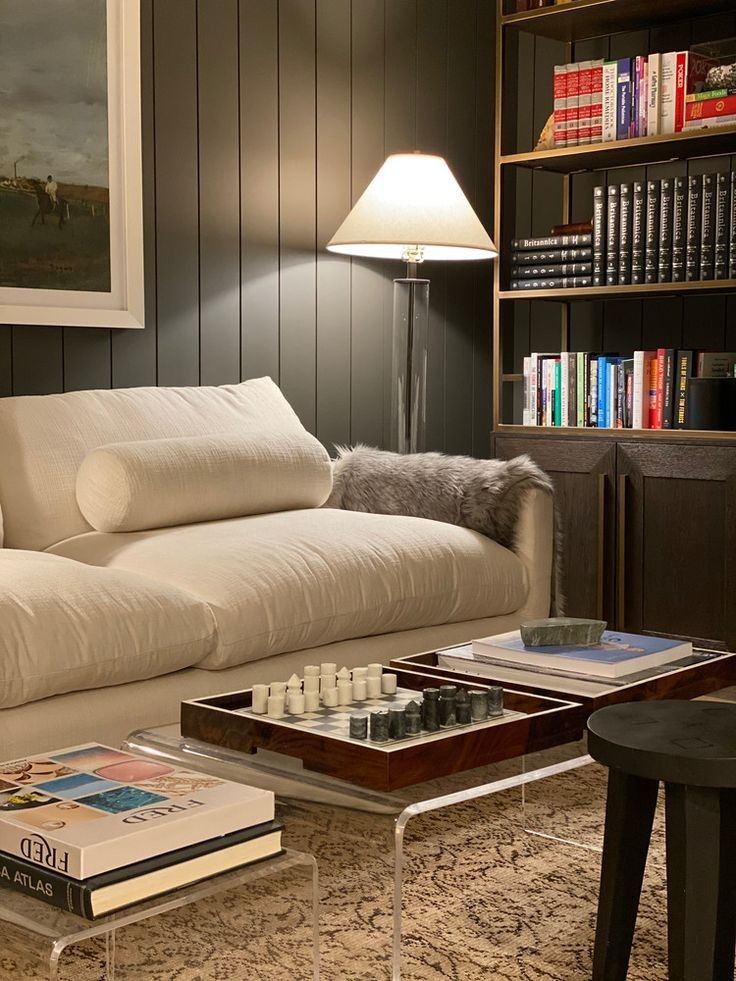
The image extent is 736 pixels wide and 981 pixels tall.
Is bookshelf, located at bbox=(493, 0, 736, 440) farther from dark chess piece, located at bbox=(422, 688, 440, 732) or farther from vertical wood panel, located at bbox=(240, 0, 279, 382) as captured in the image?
dark chess piece, located at bbox=(422, 688, 440, 732)

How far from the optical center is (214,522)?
2.98 m

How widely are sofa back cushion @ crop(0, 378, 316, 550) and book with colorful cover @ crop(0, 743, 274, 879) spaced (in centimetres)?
135

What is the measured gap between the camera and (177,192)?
11.8ft

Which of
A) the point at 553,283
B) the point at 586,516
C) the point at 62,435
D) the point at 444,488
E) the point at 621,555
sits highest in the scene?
the point at 553,283

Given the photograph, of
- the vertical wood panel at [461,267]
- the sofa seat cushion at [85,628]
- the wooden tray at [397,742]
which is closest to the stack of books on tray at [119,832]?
the wooden tray at [397,742]

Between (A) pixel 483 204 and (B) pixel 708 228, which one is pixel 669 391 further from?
(A) pixel 483 204

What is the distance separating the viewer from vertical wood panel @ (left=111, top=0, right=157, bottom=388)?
3465mm

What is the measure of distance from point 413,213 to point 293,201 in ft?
1.70

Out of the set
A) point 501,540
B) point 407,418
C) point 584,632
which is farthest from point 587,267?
point 584,632

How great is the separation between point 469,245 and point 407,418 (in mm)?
536

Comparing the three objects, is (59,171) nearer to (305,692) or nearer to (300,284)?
(300,284)

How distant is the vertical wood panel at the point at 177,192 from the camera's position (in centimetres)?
352

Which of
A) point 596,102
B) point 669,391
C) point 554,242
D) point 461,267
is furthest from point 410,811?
point 461,267

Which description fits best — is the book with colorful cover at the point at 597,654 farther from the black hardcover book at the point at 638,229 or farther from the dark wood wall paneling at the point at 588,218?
the dark wood wall paneling at the point at 588,218
